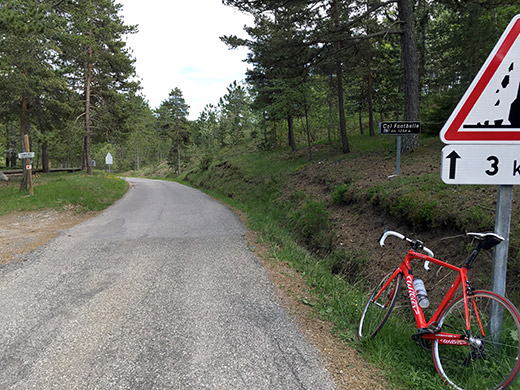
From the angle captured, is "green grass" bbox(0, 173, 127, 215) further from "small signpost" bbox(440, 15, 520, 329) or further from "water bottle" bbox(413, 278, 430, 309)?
"small signpost" bbox(440, 15, 520, 329)

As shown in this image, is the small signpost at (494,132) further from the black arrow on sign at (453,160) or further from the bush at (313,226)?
the bush at (313,226)

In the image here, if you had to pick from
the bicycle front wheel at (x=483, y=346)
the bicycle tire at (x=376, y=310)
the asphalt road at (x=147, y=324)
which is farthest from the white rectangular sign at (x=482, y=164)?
the asphalt road at (x=147, y=324)

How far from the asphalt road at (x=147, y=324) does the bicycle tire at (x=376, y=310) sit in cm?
65

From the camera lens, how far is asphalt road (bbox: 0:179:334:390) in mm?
2486

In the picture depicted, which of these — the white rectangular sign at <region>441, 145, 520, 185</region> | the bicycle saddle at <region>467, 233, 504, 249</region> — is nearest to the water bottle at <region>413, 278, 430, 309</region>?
the bicycle saddle at <region>467, 233, 504, 249</region>

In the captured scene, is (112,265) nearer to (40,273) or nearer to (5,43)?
(40,273)

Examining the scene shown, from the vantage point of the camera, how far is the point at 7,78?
45.8 ft

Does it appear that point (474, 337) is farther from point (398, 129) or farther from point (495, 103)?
point (398, 129)

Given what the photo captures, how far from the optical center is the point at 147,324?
3.33m

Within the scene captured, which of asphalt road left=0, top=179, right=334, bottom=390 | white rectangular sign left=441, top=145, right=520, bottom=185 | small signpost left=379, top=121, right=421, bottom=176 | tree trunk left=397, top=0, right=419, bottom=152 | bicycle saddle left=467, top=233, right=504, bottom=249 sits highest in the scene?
tree trunk left=397, top=0, right=419, bottom=152

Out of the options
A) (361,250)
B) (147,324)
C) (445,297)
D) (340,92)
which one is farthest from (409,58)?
(147,324)

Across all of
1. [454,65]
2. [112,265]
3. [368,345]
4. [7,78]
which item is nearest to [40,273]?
[112,265]

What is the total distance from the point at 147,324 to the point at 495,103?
383 centimetres

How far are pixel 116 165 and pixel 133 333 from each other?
242 ft
